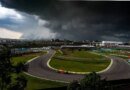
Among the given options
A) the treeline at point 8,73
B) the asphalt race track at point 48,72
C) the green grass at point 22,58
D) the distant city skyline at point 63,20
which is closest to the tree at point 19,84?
the treeline at point 8,73

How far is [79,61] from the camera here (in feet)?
27.9

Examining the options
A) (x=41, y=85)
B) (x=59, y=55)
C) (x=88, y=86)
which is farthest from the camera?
(x=59, y=55)

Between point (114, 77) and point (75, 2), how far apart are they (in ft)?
9.06

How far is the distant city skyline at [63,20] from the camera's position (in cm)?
769

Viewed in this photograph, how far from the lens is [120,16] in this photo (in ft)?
29.0

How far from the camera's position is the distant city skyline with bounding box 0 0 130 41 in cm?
769

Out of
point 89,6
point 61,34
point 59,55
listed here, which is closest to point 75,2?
point 89,6

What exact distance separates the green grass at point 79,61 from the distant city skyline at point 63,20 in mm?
675

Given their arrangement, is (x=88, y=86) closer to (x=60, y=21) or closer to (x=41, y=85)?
(x=41, y=85)

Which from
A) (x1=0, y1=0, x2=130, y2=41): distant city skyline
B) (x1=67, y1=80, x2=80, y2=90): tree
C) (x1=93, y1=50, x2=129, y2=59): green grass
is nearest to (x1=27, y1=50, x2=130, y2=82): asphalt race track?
Result: (x1=93, y1=50, x2=129, y2=59): green grass

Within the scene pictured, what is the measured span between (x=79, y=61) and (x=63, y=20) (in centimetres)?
137

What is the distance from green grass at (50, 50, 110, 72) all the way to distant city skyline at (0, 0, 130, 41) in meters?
0.67

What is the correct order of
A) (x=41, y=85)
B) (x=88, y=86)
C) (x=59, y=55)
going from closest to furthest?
1. (x=88, y=86)
2. (x=41, y=85)
3. (x=59, y=55)

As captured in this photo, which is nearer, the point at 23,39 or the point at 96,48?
the point at 23,39
